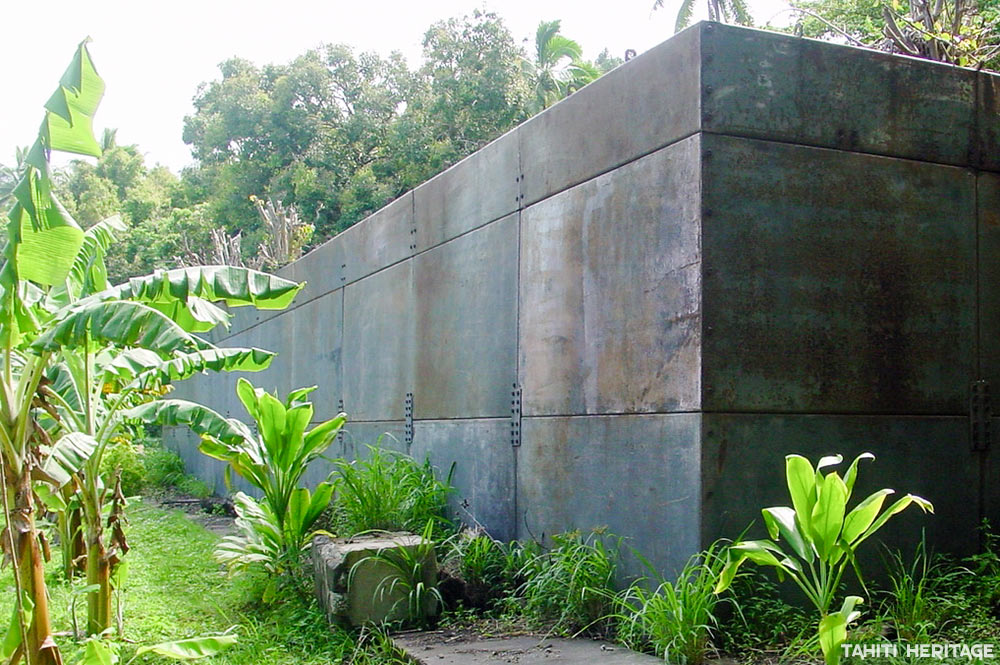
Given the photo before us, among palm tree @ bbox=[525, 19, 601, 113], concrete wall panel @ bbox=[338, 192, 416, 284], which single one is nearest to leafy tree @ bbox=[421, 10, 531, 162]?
palm tree @ bbox=[525, 19, 601, 113]

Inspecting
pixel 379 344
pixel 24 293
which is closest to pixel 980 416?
pixel 24 293

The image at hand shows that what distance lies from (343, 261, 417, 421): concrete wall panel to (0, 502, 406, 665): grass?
190 cm

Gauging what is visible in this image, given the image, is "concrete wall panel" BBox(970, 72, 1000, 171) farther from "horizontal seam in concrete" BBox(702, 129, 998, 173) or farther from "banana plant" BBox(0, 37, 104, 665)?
"banana plant" BBox(0, 37, 104, 665)

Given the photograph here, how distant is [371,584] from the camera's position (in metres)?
5.88

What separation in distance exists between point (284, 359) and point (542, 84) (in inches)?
564

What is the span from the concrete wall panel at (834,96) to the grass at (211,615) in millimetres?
3322

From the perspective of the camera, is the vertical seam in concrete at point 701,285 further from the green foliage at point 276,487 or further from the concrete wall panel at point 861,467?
the green foliage at point 276,487

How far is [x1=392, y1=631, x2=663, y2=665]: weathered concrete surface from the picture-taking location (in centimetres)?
462

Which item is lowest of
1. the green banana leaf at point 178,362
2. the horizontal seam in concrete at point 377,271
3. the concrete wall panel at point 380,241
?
the green banana leaf at point 178,362

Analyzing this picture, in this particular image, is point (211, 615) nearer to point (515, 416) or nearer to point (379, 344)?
point (515, 416)

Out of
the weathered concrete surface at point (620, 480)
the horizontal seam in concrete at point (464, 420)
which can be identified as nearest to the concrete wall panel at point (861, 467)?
the weathered concrete surface at point (620, 480)

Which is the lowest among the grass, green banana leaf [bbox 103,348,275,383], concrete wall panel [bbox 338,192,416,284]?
the grass

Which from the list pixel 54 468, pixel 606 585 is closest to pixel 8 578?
pixel 54 468

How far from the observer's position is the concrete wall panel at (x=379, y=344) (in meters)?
8.52
